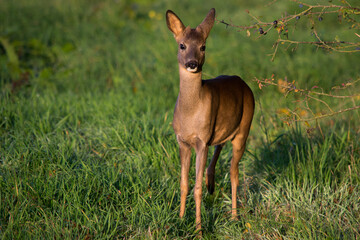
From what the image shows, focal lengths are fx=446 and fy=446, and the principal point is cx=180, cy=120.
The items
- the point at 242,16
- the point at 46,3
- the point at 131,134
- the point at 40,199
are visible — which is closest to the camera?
the point at 40,199

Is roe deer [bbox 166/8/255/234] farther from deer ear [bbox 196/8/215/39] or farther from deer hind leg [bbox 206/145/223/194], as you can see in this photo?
deer hind leg [bbox 206/145/223/194]

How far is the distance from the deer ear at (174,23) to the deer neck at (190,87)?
301mm

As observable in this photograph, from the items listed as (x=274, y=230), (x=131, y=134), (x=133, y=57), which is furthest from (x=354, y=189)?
(x=133, y=57)

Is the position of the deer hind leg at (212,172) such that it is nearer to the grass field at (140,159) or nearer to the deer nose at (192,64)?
the grass field at (140,159)

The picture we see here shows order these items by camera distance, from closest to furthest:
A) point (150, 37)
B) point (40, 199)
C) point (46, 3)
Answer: point (40, 199)
point (150, 37)
point (46, 3)

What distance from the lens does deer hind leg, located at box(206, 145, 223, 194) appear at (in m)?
4.00

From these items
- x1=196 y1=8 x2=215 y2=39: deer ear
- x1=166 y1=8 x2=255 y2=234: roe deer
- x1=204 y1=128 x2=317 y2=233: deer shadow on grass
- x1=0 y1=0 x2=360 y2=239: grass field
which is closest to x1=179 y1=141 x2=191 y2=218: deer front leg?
x1=166 y1=8 x2=255 y2=234: roe deer

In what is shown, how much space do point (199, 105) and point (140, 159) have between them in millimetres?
1191

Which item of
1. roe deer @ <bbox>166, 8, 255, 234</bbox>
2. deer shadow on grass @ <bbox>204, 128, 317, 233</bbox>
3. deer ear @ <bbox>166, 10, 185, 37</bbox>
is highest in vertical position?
deer ear @ <bbox>166, 10, 185, 37</bbox>

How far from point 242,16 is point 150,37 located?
89.4 inches

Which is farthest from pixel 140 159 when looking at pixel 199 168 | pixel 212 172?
pixel 199 168

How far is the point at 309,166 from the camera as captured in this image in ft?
13.3

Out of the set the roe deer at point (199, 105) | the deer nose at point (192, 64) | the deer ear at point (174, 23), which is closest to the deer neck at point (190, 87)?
the roe deer at point (199, 105)

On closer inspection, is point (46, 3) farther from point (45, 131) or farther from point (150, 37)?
point (45, 131)
